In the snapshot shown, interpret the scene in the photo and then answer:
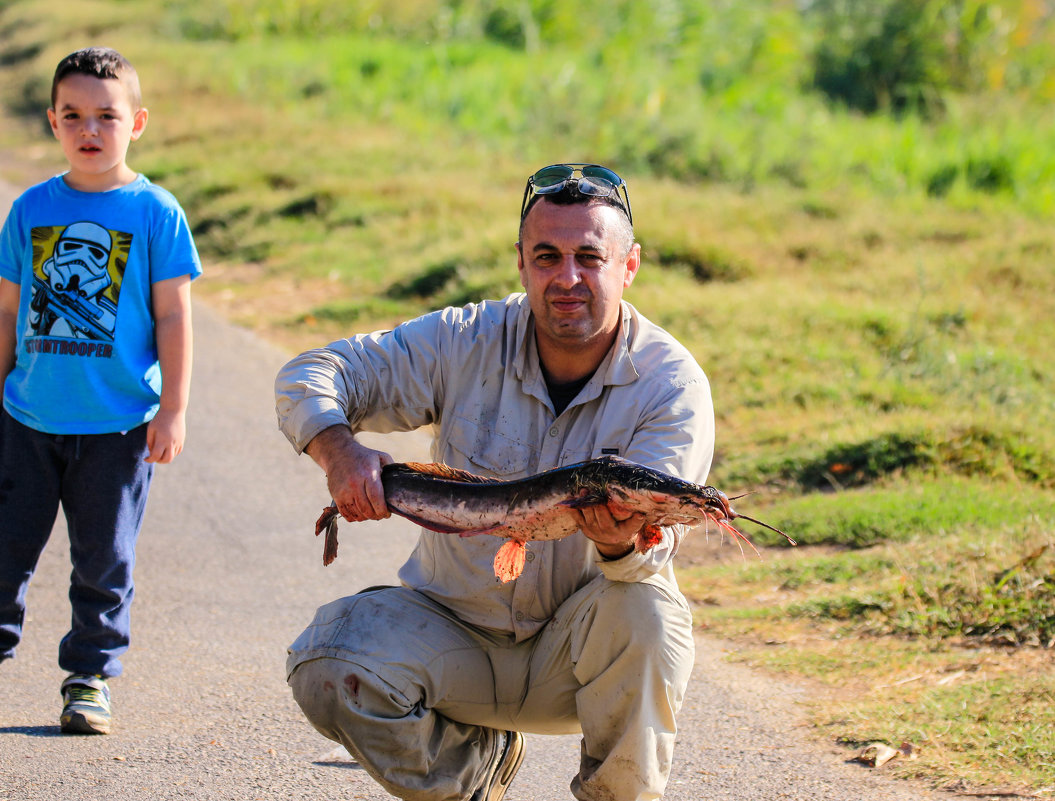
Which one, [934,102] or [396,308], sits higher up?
[934,102]

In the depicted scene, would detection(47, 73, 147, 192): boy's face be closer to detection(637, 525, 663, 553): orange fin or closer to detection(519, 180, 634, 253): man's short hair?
detection(519, 180, 634, 253): man's short hair

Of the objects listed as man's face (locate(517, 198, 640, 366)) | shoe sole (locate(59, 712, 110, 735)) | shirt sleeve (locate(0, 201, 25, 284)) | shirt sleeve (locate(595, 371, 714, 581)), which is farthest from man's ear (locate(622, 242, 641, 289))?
shoe sole (locate(59, 712, 110, 735))

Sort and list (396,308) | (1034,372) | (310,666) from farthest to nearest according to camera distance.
Answer: (396,308)
(1034,372)
(310,666)

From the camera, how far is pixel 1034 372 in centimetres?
744

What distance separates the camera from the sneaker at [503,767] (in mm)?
3383

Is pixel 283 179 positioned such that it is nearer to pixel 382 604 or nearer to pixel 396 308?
pixel 396 308

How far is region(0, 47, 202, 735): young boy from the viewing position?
394 cm

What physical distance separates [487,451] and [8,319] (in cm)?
179

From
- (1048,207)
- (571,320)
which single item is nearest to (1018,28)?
(1048,207)

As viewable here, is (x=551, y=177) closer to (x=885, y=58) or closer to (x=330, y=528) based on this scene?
(x=330, y=528)

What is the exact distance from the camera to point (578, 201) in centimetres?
346

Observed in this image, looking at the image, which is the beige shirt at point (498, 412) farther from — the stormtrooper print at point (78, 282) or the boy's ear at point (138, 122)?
the boy's ear at point (138, 122)

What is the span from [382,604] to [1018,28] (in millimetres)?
15307

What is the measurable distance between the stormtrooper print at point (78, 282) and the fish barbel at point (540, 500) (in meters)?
1.31
